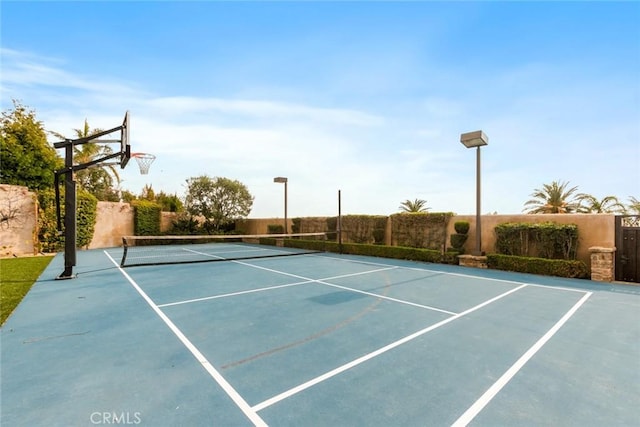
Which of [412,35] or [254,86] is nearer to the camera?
[412,35]

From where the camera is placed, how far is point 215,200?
22.5m

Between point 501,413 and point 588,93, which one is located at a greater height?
point 588,93

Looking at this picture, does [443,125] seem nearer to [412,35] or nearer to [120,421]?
[412,35]

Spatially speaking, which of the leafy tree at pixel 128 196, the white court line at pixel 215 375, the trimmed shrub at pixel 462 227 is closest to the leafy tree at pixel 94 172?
the leafy tree at pixel 128 196

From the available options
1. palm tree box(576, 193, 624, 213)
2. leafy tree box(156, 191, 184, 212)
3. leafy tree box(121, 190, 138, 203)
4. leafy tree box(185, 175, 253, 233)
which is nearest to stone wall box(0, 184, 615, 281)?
leafy tree box(185, 175, 253, 233)

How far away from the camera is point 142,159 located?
1265 centimetres

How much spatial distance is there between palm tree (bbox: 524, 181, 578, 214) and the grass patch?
951 inches

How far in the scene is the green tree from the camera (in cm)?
1728

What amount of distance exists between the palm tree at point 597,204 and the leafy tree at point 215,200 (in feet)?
78.2

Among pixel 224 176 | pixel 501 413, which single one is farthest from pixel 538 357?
pixel 224 176

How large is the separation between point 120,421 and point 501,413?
3.25m

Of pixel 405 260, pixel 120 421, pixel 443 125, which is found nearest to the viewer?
pixel 120 421

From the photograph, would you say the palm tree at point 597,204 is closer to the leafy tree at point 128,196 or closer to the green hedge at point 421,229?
the green hedge at point 421,229

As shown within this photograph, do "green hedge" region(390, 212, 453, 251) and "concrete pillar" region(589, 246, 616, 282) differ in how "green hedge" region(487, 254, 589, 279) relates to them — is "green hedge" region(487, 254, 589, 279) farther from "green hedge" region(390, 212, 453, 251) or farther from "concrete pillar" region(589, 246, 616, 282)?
"green hedge" region(390, 212, 453, 251)
